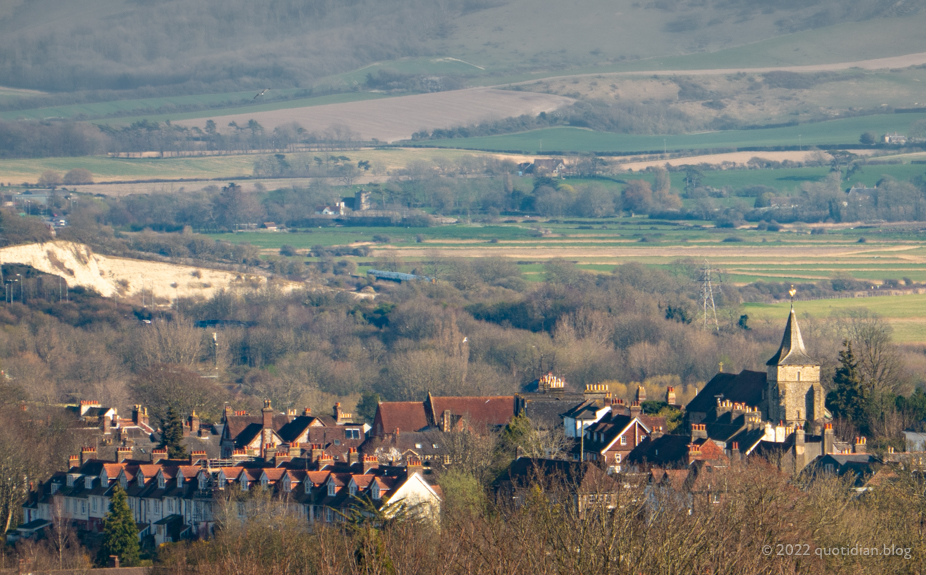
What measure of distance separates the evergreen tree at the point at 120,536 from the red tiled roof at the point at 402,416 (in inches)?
808

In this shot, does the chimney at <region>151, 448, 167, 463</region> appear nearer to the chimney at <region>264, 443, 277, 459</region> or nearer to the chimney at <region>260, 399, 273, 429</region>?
the chimney at <region>264, 443, 277, 459</region>

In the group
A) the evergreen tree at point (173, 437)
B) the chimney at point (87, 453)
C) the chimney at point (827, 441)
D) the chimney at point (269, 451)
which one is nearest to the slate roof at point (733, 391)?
the chimney at point (827, 441)

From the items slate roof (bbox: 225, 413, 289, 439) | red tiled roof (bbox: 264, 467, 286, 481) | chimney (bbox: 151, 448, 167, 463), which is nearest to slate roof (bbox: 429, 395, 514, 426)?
slate roof (bbox: 225, 413, 289, 439)

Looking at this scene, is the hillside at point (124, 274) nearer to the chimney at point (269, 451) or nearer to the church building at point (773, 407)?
the church building at point (773, 407)

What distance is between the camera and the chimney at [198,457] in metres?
56.3

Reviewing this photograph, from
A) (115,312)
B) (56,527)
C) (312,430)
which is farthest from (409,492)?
(115,312)

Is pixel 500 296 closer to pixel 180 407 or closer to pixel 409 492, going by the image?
pixel 180 407

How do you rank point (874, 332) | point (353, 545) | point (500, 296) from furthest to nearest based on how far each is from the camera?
point (500, 296)
point (874, 332)
point (353, 545)

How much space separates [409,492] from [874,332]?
1721 inches

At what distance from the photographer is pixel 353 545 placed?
28922 millimetres

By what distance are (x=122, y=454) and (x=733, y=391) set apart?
81.1ft

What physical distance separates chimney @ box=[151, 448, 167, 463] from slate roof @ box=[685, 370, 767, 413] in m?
20.0

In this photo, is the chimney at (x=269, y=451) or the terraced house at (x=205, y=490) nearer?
the terraced house at (x=205, y=490)

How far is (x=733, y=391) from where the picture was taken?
69125 mm
